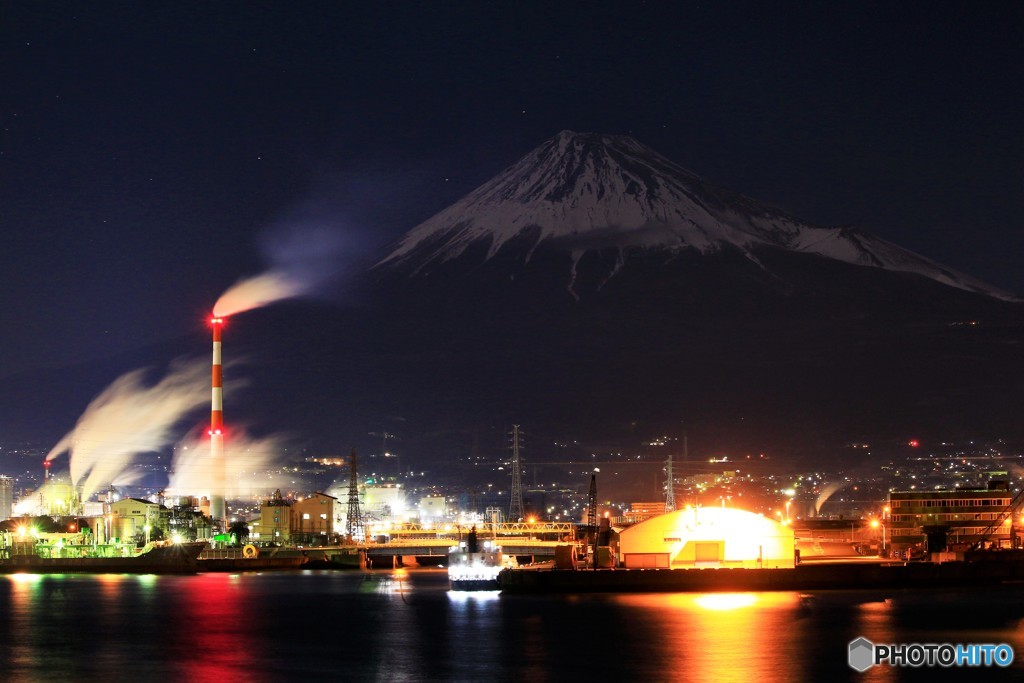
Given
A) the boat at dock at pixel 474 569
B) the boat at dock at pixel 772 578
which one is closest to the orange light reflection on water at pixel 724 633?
the boat at dock at pixel 772 578

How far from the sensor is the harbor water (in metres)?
30.5

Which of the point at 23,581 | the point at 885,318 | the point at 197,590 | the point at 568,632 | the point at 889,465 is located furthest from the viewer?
the point at 885,318

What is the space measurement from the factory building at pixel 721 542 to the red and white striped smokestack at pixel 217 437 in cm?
3647

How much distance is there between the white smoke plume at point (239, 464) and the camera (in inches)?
5187

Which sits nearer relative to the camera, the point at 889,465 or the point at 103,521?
the point at 103,521

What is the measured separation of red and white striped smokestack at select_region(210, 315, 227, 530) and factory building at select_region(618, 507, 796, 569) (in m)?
36.5

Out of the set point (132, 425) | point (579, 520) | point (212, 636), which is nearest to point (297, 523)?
point (579, 520)

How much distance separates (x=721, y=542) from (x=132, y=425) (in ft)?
450

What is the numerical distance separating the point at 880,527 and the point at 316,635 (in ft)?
136

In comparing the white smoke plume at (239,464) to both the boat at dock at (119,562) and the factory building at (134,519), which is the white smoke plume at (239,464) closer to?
the factory building at (134,519)

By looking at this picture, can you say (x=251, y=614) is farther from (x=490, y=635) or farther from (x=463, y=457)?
(x=463, y=457)

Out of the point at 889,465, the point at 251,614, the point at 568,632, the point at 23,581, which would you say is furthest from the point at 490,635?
the point at 889,465

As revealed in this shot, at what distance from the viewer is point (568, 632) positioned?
3650 centimetres

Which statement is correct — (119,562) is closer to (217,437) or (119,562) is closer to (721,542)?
(217,437)
